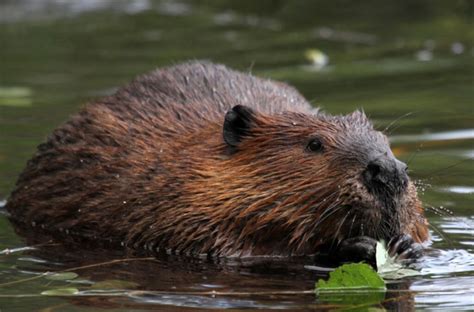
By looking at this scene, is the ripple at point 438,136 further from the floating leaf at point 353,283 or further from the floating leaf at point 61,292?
the floating leaf at point 61,292

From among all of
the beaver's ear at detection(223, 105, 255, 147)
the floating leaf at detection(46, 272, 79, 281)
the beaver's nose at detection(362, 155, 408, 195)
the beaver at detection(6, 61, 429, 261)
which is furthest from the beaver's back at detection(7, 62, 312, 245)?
the beaver's nose at detection(362, 155, 408, 195)

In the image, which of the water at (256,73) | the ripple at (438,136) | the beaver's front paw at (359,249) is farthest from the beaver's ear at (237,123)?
the ripple at (438,136)

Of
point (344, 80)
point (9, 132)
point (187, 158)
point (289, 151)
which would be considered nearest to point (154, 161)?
point (187, 158)

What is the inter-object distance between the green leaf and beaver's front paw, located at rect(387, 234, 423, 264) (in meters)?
0.48

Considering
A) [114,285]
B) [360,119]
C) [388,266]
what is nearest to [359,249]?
[388,266]

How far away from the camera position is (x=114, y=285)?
5.64 meters

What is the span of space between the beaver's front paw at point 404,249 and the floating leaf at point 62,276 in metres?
1.38

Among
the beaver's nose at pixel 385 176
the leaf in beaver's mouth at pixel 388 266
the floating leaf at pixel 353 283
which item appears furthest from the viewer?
the leaf in beaver's mouth at pixel 388 266

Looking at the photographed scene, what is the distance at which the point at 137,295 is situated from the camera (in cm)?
544

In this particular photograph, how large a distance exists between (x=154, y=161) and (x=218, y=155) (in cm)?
41

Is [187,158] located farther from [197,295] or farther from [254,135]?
[197,295]

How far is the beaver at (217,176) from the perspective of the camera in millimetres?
5812

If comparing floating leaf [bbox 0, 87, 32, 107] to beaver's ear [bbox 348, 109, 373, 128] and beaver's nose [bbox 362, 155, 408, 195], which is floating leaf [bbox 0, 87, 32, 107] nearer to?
beaver's ear [bbox 348, 109, 373, 128]

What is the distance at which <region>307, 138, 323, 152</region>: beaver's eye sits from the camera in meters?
6.02
